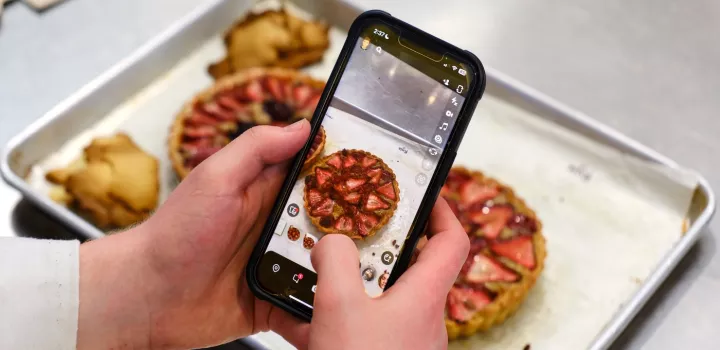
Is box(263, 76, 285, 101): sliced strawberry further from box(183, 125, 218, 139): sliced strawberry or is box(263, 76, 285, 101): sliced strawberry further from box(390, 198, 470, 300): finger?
box(390, 198, 470, 300): finger

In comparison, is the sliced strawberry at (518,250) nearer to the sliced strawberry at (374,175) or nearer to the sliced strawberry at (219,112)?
the sliced strawberry at (374,175)

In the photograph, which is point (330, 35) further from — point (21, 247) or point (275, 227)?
point (21, 247)

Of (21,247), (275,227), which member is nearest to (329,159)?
(275,227)

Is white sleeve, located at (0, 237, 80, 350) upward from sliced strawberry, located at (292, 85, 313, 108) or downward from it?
downward

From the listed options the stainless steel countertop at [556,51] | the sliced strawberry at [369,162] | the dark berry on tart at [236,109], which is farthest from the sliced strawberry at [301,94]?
the sliced strawberry at [369,162]

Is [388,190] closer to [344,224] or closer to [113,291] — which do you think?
[344,224]

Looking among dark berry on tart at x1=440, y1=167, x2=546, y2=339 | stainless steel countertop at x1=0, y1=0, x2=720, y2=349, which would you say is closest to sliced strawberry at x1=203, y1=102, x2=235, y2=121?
stainless steel countertop at x1=0, y1=0, x2=720, y2=349
